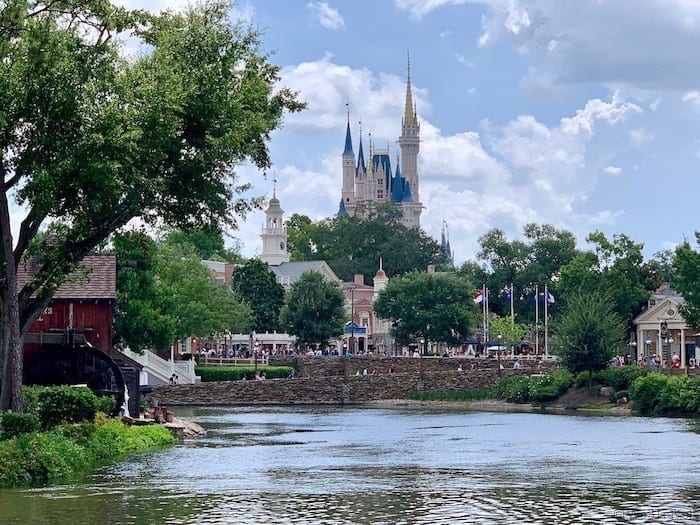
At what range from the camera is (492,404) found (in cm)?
9394

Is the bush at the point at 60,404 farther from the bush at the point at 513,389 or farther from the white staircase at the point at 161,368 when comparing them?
the bush at the point at 513,389

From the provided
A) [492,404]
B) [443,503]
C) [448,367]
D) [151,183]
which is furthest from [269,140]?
[448,367]

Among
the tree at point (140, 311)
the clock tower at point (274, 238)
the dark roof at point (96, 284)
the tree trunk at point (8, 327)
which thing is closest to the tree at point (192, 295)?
the tree at point (140, 311)

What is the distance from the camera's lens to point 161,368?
301ft

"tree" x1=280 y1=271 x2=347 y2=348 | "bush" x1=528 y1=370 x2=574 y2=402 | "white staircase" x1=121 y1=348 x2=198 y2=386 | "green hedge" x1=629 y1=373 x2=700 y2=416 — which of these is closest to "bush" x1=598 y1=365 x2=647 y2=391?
"green hedge" x1=629 y1=373 x2=700 y2=416

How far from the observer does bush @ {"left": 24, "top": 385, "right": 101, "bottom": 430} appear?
1713 inches

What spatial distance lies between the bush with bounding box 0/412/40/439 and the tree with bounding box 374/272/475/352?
289 feet

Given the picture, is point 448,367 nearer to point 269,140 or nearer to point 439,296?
point 439,296

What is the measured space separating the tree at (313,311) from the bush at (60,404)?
78.2 meters

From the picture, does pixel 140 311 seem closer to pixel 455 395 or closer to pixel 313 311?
pixel 455 395

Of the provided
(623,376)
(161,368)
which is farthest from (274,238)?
(623,376)

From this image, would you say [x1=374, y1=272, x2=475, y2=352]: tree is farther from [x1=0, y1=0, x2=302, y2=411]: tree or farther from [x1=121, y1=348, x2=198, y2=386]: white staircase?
[x1=0, y1=0, x2=302, y2=411]: tree

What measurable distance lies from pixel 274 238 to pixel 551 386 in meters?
86.3

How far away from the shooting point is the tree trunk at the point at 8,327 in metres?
38.5
